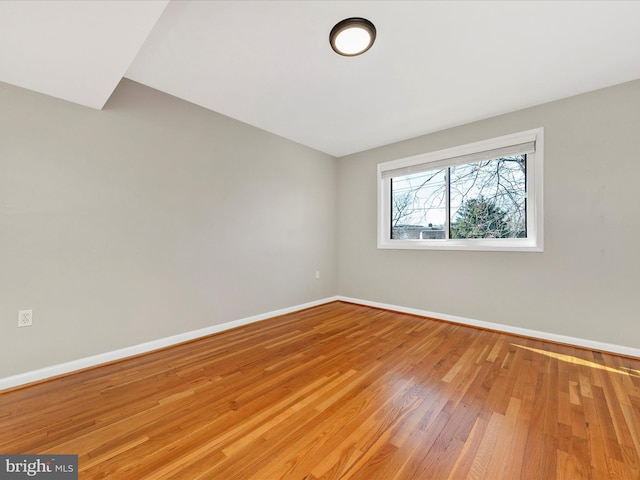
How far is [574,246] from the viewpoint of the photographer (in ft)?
8.43

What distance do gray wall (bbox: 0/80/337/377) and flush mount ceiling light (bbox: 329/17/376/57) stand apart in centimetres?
166

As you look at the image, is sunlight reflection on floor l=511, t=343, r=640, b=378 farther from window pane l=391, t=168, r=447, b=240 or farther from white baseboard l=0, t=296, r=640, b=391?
window pane l=391, t=168, r=447, b=240

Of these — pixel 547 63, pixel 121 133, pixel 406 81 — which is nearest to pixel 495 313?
pixel 547 63

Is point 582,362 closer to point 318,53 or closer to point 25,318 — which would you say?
point 318,53

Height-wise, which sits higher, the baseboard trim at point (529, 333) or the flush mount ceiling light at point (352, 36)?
the flush mount ceiling light at point (352, 36)

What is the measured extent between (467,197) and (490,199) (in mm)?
257

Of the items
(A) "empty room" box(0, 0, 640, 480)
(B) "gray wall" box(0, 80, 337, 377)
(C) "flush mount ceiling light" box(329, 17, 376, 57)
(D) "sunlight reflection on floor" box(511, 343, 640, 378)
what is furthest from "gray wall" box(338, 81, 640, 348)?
(B) "gray wall" box(0, 80, 337, 377)

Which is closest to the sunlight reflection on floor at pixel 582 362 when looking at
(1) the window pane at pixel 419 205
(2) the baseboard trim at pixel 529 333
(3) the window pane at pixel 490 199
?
(2) the baseboard trim at pixel 529 333

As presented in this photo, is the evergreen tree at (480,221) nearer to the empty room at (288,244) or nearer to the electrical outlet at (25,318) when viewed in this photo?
the empty room at (288,244)

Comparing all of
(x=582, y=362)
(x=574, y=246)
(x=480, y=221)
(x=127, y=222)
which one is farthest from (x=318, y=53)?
(x=582, y=362)

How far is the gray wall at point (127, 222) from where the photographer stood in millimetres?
1882

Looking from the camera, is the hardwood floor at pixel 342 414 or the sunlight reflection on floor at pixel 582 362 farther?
the sunlight reflection on floor at pixel 582 362

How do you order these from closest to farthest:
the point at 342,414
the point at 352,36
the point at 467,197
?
1. the point at 342,414
2. the point at 352,36
3. the point at 467,197

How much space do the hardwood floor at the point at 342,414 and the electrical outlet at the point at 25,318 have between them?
0.46 meters
